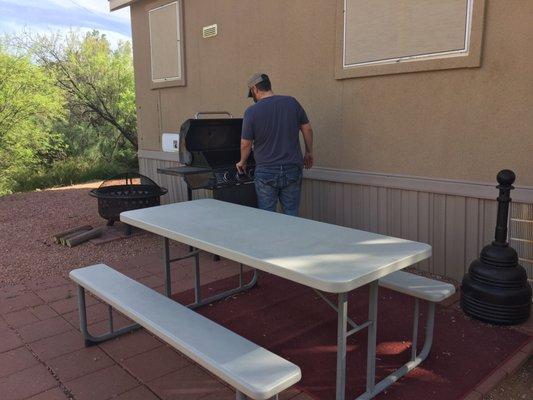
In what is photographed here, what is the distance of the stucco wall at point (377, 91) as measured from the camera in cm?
326

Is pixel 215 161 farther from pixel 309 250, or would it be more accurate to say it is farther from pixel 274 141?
pixel 309 250

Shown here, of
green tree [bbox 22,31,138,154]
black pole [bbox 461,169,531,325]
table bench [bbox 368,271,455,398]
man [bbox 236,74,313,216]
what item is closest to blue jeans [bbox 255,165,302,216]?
man [bbox 236,74,313,216]

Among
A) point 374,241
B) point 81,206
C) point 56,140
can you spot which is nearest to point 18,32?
point 56,140

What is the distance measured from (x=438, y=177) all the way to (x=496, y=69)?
2.89ft

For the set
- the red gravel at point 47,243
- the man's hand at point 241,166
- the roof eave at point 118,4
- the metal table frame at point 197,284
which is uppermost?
the roof eave at point 118,4

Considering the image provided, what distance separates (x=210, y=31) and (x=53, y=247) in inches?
123

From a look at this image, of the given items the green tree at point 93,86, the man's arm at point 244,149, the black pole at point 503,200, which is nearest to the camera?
the black pole at point 503,200

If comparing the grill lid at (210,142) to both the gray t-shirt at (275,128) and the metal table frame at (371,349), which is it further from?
the metal table frame at (371,349)

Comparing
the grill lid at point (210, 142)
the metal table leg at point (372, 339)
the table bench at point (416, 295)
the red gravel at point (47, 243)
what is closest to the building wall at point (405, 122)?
the grill lid at point (210, 142)

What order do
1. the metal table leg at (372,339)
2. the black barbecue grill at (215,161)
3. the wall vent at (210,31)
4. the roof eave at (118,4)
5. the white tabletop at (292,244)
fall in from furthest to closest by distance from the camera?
the roof eave at (118,4) < the wall vent at (210,31) < the black barbecue grill at (215,161) < the metal table leg at (372,339) < the white tabletop at (292,244)

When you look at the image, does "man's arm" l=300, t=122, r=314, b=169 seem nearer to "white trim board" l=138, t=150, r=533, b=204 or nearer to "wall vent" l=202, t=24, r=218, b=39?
"white trim board" l=138, t=150, r=533, b=204

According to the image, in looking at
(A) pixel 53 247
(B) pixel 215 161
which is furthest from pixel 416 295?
(A) pixel 53 247

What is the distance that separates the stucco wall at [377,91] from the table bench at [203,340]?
93.7 inches

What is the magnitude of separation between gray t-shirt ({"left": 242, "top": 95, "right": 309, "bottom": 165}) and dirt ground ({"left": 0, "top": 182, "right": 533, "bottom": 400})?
1841mm
